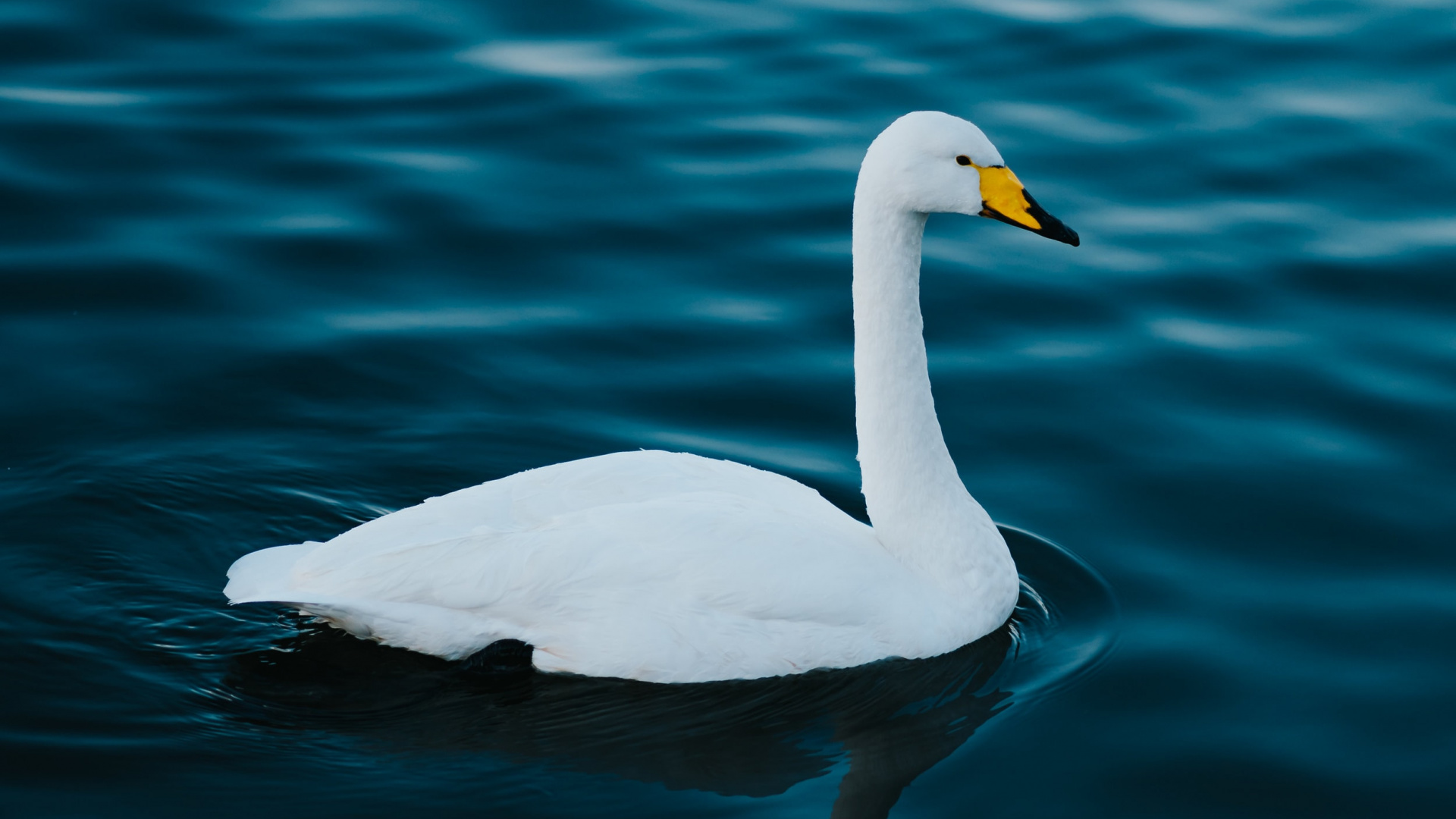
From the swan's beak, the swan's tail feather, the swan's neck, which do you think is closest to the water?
the swan's tail feather

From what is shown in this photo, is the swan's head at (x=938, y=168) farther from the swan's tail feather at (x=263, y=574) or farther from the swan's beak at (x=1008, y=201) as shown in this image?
the swan's tail feather at (x=263, y=574)

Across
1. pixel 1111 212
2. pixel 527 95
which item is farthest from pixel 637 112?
pixel 1111 212

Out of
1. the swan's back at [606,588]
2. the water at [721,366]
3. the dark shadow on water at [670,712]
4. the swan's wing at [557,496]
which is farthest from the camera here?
the swan's wing at [557,496]

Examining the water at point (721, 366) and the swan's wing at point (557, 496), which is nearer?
the water at point (721, 366)

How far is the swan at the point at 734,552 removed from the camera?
7.32 m

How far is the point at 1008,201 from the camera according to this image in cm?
786

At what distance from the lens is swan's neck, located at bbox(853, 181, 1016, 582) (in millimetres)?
7812

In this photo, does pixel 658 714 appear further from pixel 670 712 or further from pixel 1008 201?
pixel 1008 201

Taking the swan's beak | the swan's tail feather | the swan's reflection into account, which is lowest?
the swan's reflection

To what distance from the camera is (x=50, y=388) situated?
387 inches

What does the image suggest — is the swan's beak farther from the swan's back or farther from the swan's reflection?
the swan's reflection

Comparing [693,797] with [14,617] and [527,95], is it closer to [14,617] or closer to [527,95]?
[14,617]

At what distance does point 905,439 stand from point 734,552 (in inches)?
42.3

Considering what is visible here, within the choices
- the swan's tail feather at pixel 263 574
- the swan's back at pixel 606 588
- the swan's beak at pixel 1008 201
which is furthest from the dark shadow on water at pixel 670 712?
the swan's beak at pixel 1008 201
